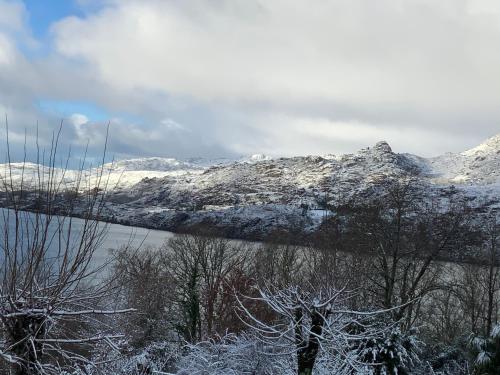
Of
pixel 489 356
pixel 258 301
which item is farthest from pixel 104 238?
pixel 258 301

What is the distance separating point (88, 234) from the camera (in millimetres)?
5484

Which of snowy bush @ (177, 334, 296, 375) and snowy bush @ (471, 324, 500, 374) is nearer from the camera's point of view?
snowy bush @ (177, 334, 296, 375)

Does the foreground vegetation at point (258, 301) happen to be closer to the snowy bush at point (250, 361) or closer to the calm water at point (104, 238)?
the snowy bush at point (250, 361)

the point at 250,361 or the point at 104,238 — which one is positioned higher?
the point at 104,238

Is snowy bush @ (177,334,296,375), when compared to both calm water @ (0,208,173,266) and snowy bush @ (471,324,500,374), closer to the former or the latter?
calm water @ (0,208,173,266)

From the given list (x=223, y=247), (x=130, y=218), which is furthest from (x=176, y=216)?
(x=223, y=247)

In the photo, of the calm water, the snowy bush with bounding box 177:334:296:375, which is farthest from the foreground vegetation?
the calm water

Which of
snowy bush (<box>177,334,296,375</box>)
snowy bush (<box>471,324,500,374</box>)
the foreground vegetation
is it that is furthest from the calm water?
snowy bush (<box>471,324,500,374</box>)

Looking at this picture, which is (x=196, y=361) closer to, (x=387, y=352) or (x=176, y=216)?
(x=387, y=352)

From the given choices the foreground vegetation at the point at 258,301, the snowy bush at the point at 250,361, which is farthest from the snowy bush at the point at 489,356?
the snowy bush at the point at 250,361

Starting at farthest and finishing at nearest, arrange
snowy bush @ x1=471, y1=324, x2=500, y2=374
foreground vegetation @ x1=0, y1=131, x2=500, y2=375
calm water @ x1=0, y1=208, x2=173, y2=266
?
snowy bush @ x1=471, y1=324, x2=500, y2=374 → calm water @ x1=0, y1=208, x2=173, y2=266 → foreground vegetation @ x1=0, y1=131, x2=500, y2=375

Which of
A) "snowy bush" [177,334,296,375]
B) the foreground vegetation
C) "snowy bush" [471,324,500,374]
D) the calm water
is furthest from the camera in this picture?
"snowy bush" [471,324,500,374]

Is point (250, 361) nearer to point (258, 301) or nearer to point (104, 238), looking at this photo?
point (104, 238)

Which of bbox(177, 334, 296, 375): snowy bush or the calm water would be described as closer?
the calm water
